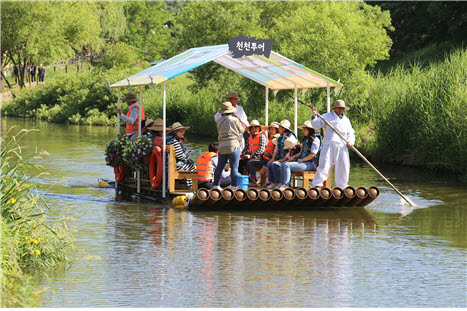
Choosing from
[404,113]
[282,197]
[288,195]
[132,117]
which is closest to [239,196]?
[282,197]

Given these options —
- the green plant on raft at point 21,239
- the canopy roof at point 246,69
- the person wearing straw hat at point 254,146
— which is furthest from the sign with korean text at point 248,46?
the green plant on raft at point 21,239

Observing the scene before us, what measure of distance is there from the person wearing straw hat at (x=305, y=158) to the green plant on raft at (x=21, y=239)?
6019 millimetres

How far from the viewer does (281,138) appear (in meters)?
16.2

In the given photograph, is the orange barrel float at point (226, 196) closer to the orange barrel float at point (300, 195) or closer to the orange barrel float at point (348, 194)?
the orange barrel float at point (300, 195)

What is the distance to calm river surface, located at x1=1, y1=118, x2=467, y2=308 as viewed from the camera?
28.8ft

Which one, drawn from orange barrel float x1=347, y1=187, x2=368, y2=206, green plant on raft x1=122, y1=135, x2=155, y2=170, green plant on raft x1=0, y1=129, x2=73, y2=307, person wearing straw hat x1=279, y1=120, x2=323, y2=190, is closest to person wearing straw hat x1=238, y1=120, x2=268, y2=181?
person wearing straw hat x1=279, y1=120, x2=323, y2=190

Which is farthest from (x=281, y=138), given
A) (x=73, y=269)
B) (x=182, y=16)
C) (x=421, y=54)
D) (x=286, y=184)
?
(x=421, y=54)

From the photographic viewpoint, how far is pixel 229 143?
14977 mm

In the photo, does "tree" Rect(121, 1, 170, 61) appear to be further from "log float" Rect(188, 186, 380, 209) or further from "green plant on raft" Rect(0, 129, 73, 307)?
"green plant on raft" Rect(0, 129, 73, 307)

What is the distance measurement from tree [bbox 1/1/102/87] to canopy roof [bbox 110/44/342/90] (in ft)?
139

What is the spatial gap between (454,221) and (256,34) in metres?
24.2

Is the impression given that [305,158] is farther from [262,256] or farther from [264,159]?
[262,256]

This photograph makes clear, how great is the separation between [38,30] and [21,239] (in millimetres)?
53567

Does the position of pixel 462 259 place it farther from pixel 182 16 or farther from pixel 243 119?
pixel 182 16
